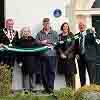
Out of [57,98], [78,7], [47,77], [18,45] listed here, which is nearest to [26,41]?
[18,45]

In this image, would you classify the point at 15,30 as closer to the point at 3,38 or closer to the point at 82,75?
the point at 3,38

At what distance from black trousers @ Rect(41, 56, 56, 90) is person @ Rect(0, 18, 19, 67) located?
754mm

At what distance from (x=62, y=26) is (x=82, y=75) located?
49.3 inches

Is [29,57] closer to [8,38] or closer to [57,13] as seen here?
[8,38]

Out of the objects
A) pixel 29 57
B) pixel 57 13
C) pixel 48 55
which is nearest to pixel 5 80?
pixel 29 57

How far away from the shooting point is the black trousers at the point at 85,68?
12.6 m

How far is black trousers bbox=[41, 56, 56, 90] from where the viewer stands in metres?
12.8

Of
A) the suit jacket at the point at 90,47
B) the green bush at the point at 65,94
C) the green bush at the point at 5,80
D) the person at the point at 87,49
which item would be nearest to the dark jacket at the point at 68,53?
the person at the point at 87,49

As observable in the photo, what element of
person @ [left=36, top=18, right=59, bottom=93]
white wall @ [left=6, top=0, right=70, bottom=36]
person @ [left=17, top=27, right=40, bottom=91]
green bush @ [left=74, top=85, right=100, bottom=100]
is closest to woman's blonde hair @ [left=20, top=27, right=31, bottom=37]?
person @ [left=17, top=27, right=40, bottom=91]

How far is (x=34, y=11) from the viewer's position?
13461 millimetres

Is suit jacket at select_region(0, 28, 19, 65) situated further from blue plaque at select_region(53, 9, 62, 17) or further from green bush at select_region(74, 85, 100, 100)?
green bush at select_region(74, 85, 100, 100)

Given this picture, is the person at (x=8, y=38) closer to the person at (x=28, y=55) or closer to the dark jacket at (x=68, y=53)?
the person at (x=28, y=55)

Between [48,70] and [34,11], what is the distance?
1.61 meters

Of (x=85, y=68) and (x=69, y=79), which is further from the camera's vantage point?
(x=69, y=79)
